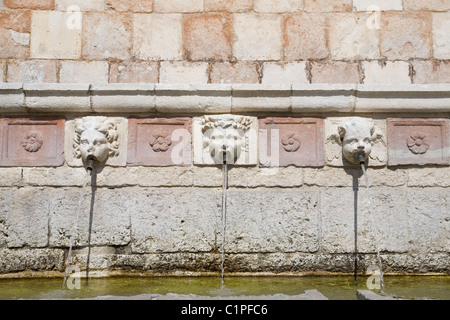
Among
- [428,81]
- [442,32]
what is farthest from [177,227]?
[442,32]

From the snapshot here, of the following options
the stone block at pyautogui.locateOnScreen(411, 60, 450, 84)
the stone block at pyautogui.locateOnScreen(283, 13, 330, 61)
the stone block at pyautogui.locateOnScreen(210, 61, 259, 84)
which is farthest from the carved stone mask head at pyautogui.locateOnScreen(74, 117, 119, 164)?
the stone block at pyautogui.locateOnScreen(411, 60, 450, 84)

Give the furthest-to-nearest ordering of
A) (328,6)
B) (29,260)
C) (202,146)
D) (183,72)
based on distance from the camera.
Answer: (328,6) → (183,72) → (202,146) → (29,260)

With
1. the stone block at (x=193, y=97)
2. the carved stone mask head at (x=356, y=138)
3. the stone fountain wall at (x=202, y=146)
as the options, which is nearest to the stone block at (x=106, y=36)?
the stone fountain wall at (x=202, y=146)

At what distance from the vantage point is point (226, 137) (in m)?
3.66

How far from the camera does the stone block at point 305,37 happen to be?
391cm

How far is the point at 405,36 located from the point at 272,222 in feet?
5.58

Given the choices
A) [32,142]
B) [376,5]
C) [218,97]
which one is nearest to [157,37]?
[218,97]

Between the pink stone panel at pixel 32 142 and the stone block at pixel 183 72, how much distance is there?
80cm

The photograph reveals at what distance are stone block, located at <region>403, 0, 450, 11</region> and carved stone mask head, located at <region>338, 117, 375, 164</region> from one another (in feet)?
3.28

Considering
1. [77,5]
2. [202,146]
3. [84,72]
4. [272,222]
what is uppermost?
[77,5]

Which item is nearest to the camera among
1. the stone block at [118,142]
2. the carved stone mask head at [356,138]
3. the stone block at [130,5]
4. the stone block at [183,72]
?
the carved stone mask head at [356,138]

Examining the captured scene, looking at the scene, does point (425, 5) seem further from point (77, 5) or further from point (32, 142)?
point (32, 142)

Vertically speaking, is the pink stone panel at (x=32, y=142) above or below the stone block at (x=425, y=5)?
below

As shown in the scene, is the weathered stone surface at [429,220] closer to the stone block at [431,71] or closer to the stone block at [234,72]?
the stone block at [431,71]
